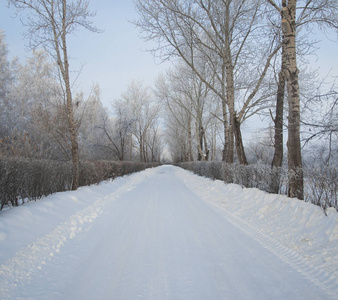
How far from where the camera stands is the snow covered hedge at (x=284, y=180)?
3.72 meters

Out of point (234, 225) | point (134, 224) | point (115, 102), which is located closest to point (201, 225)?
point (234, 225)

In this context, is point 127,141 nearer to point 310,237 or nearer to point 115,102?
point 115,102

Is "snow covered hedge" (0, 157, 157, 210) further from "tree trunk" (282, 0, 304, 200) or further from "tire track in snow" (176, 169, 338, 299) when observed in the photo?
"tree trunk" (282, 0, 304, 200)

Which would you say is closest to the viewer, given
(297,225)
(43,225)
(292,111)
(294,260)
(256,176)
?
(294,260)

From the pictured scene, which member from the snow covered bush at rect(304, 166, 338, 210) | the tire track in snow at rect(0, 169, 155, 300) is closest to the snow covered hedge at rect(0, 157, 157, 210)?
the tire track in snow at rect(0, 169, 155, 300)

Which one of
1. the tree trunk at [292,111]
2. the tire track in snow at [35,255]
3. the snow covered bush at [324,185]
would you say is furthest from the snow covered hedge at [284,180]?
the tire track in snow at [35,255]

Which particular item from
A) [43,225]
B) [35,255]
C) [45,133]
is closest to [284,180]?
[35,255]

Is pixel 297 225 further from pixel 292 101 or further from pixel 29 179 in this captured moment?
pixel 29 179

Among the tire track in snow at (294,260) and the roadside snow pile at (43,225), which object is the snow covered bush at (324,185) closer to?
the tire track in snow at (294,260)

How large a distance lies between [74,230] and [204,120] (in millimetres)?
24625

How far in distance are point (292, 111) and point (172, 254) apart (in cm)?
471

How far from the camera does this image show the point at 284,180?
5180 millimetres

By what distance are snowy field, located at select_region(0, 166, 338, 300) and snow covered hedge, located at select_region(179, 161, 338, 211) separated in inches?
15.1

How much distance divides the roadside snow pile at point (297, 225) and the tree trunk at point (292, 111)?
0.51 meters
